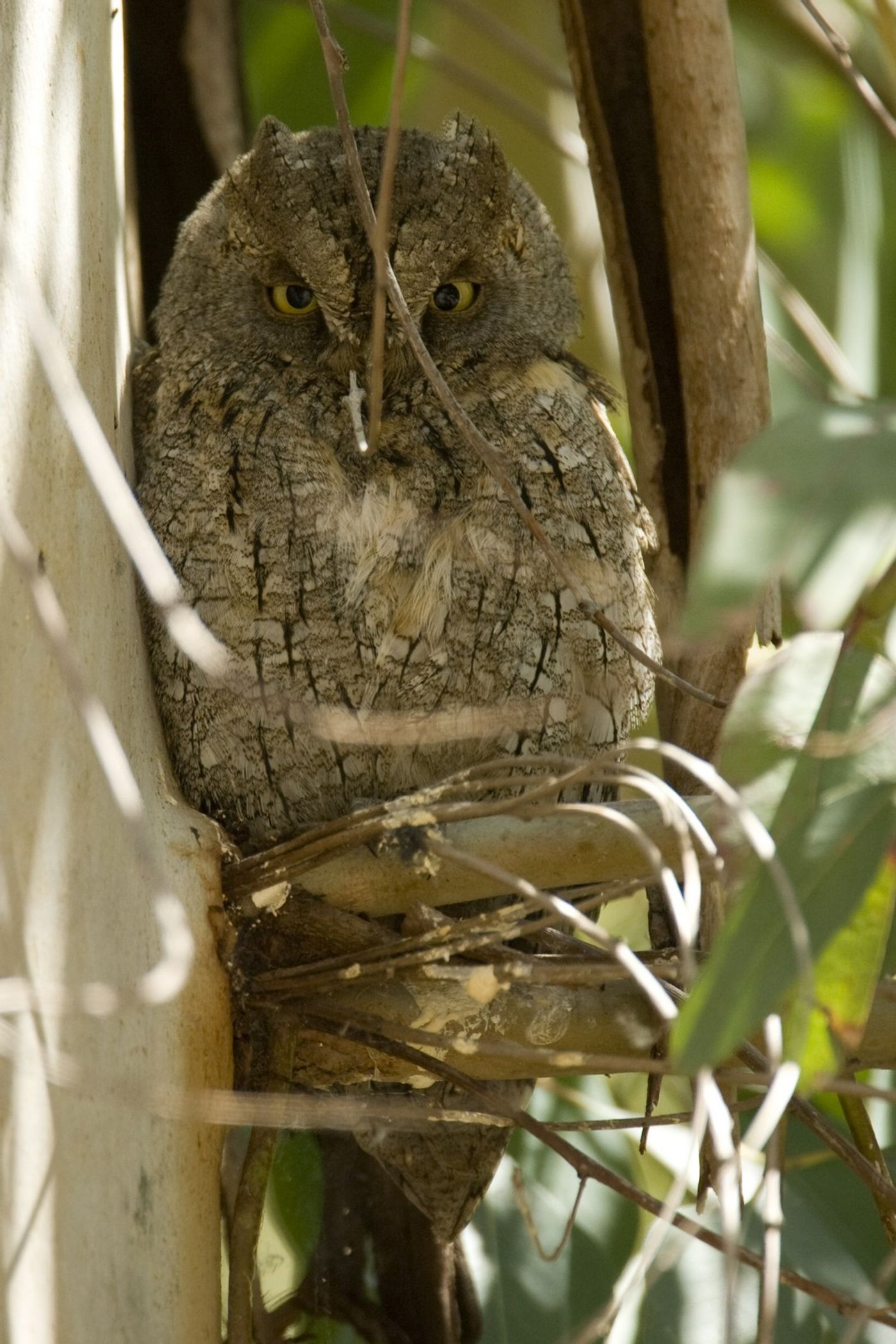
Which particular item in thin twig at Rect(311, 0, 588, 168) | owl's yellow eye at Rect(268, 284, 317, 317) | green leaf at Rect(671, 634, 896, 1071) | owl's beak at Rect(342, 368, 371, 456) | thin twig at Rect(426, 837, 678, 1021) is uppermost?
thin twig at Rect(311, 0, 588, 168)

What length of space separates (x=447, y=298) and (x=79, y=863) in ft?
2.98

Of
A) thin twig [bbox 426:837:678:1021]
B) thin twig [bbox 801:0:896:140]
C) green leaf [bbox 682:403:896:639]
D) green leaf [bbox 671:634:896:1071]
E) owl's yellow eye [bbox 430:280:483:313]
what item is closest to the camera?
green leaf [bbox 682:403:896:639]

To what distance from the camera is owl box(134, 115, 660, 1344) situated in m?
1.73

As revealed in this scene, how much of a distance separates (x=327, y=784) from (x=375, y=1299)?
0.83 m

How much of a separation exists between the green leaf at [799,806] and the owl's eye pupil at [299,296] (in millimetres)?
952

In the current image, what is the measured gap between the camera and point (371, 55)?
3.02m

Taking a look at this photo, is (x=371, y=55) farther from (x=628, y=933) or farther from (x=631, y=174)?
(x=628, y=933)

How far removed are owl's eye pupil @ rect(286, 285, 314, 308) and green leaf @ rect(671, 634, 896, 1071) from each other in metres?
0.95

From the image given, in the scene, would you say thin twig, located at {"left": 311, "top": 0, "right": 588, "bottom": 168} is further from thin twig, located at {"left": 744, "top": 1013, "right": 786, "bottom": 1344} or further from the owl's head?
thin twig, located at {"left": 744, "top": 1013, "right": 786, "bottom": 1344}

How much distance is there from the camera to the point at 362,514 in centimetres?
175

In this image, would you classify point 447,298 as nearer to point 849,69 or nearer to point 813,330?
point 849,69

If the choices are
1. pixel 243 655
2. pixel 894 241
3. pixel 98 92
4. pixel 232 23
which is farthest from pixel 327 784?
pixel 894 241

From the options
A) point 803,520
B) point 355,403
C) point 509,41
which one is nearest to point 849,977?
point 803,520

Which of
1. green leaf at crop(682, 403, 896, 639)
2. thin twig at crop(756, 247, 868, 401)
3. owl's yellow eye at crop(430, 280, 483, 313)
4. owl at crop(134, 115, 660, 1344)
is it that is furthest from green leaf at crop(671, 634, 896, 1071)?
thin twig at crop(756, 247, 868, 401)
